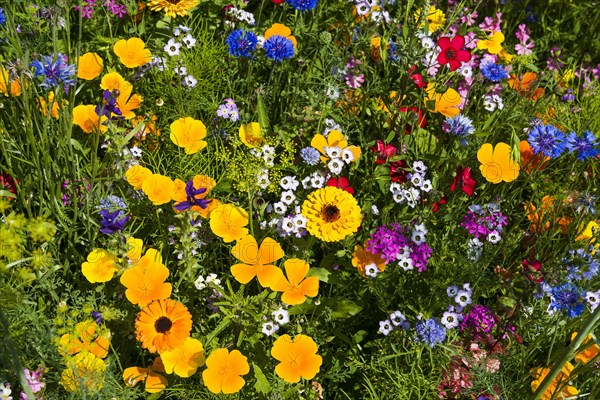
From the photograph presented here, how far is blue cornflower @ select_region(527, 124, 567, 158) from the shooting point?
238cm

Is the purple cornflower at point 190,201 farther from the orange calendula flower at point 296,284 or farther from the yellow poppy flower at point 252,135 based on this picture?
the yellow poppy flower at point 252,135

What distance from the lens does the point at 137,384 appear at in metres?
2.11

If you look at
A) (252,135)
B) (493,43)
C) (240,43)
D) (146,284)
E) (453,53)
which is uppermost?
(493,43)

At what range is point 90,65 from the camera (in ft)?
8.29

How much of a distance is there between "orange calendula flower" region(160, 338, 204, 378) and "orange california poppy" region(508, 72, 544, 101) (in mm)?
1718

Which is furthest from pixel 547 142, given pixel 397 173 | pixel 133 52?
pixel 133 52

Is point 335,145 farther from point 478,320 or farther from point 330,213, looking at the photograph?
point 478,320

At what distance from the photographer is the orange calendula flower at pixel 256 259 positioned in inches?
79.8

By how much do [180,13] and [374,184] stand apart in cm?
102

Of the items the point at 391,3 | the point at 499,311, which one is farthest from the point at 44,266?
the point at 391,3

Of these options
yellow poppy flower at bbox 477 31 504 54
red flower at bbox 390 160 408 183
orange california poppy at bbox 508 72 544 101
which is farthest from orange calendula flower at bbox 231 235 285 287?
yellow poppy flower at bbox 477 31 504 54

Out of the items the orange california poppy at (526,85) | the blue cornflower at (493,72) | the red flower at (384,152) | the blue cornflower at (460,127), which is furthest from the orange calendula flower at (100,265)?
the orange california poppy at (526,85)

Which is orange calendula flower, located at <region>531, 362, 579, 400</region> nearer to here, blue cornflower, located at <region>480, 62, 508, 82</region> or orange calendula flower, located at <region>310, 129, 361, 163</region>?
orange calendula flower, located at <region>310, 129, 361, 163</region>

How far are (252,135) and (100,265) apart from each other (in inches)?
30.2
